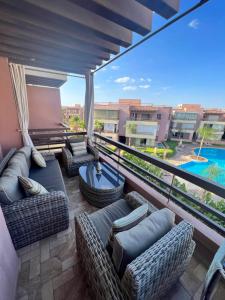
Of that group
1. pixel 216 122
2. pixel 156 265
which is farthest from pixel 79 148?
pixel 216 122

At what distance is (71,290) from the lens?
1122mm

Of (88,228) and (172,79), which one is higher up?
(172,79)

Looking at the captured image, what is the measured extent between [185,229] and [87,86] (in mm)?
3741

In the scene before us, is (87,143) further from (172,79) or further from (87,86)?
(172,79)

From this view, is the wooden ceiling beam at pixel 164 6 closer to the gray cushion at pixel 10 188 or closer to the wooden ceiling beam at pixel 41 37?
the wooden ceiling beam at pixel 41 37

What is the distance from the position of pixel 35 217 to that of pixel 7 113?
2.35 meters

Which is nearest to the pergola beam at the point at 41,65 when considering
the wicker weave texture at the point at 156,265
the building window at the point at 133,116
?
the wicker weave texture at the point at 156,265

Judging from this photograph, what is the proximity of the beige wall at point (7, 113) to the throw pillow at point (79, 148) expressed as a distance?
1.21 m

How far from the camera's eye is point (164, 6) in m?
1.19

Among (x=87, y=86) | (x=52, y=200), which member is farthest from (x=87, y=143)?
(x=52, y=200)

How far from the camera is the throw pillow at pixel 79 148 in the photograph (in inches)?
124

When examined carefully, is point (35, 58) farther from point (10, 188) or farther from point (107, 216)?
point (107, 216)

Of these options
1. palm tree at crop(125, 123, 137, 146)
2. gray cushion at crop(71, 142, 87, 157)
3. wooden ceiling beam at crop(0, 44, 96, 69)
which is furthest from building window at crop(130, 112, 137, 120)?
gray cushion at crop(71, 142, 87, 157)

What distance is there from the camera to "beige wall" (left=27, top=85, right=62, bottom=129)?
17.3 ft
